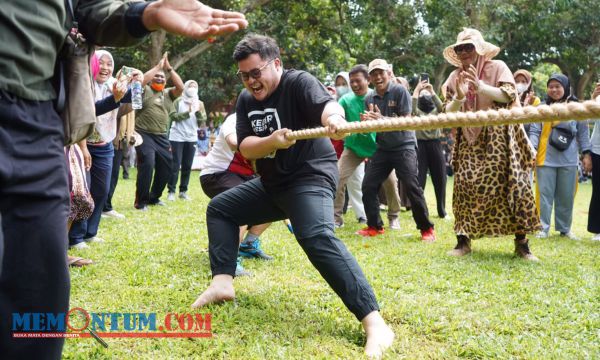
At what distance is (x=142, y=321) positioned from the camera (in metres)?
3.16

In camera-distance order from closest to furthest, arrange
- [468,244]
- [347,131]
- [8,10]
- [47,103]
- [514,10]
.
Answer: [8,10] < [47,103] < [347,131] < [468,244] < [514,10]

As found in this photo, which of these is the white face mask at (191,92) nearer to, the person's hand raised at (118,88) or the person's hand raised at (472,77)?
the person's hand raised at (118,88)

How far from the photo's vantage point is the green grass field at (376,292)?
2.84 m

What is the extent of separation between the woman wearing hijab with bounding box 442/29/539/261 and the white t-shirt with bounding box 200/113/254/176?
1.88 meters

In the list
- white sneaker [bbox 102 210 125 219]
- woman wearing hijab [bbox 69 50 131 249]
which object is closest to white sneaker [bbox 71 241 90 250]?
woman wearing hijab [bbox 69 50 131 249]

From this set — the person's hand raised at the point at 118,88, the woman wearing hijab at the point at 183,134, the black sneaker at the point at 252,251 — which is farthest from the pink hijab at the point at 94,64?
the woman wearing hijab at the point at 183,134

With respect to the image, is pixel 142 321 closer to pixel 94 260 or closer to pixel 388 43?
pixel 94 260

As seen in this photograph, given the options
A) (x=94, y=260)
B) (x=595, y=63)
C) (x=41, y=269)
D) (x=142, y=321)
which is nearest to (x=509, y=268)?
(x=142, y=321)

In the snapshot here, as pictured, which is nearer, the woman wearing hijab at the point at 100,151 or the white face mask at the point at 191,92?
the woman wearing hijab at the point at 100,151

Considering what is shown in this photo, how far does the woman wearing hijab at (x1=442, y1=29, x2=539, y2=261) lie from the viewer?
4.97 metres

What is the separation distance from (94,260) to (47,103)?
127 inches

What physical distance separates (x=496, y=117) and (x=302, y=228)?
4.42 feet

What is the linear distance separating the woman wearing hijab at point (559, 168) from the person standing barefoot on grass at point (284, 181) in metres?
4.58

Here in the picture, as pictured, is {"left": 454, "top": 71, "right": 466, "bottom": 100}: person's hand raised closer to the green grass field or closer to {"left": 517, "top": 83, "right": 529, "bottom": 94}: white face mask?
the green grass field
